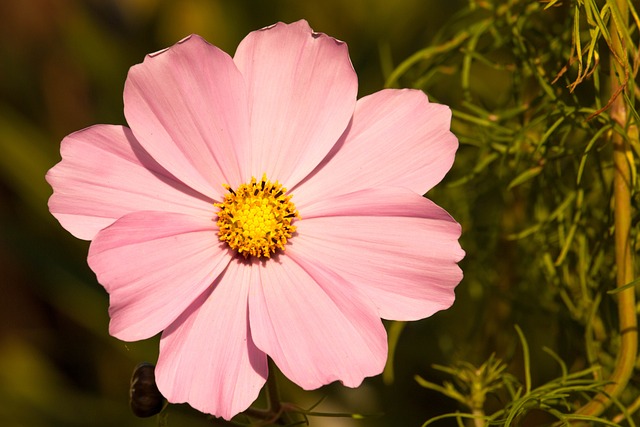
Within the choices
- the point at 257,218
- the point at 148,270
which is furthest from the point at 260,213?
the point at 148,270

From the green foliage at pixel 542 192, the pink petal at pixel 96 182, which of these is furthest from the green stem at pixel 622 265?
the pink petal at pixel 96 182

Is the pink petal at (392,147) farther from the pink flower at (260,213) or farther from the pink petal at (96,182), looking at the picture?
the pink petal at (96,182)

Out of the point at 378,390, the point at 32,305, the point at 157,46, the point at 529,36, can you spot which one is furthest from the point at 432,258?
the point at 32,305

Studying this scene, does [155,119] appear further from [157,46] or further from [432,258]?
[157,46]

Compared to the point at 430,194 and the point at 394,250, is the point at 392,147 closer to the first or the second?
the point at 394,250

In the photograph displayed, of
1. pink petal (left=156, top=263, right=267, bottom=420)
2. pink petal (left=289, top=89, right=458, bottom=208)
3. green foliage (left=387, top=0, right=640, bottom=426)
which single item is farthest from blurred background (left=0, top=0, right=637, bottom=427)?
pink petal (left=156, top=263, right=267, bottom=420)

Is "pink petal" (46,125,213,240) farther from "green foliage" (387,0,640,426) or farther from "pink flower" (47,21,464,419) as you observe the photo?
"green foliage" (387,0,640,426)
